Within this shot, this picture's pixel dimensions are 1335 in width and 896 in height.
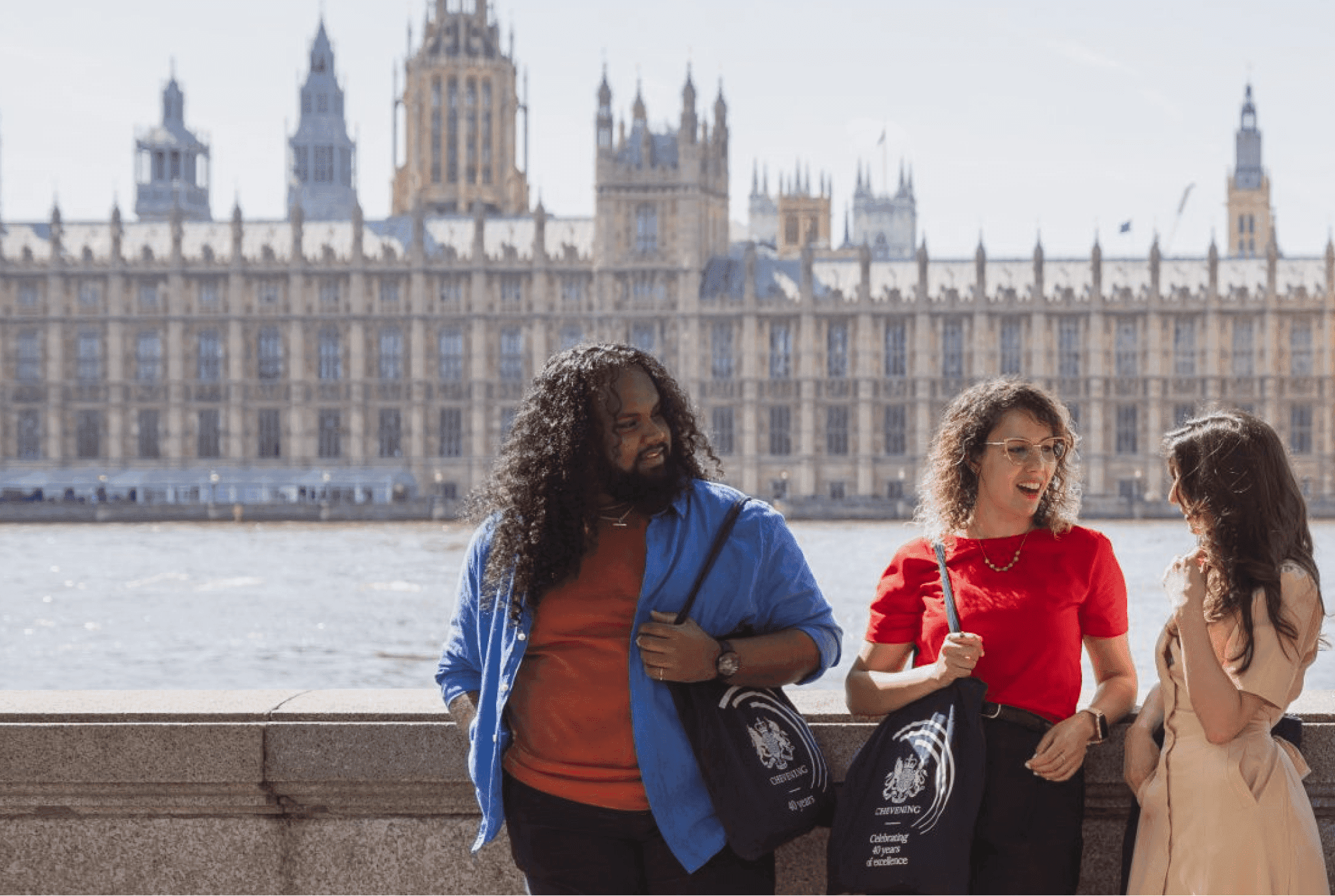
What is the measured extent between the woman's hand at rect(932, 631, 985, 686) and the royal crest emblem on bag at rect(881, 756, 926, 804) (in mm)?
183

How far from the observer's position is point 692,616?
11.6ft

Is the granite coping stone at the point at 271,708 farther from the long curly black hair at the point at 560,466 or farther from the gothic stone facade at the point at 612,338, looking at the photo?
the gothic stone facade at the point at 612,338

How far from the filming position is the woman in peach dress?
11.4ft

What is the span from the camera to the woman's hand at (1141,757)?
12.3 ft

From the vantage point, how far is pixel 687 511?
361cm

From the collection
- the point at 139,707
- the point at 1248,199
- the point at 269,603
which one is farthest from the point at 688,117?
the point at 139,707

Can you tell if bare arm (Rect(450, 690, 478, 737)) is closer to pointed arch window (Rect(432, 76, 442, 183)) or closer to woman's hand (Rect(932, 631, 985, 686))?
woman's hand (Rect(932, 631, 985, 686))

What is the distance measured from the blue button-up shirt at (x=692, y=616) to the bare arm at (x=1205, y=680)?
0.70 m

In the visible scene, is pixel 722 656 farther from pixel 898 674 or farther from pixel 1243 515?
pixel 1243 515

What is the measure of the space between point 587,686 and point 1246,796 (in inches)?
52.2

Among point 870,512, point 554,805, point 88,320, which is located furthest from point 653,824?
point 88,320

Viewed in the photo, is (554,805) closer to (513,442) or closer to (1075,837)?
(513,442)

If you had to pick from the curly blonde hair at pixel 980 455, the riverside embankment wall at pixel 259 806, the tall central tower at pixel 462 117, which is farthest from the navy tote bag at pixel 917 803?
the tall central tower at pixel 462 117

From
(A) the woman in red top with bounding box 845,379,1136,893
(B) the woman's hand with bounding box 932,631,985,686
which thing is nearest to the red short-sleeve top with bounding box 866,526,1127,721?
(A) the woman in red top with bounding box 845,379,1136,893
